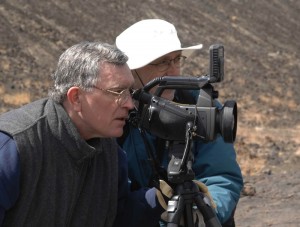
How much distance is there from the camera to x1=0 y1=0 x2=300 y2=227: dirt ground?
7891mm

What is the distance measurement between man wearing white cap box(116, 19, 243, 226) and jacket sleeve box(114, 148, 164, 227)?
0.11 meters

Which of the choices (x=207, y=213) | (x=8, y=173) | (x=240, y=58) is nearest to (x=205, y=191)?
(x=207, y=213)

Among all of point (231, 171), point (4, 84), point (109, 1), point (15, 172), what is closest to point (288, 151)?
point (4, 84)

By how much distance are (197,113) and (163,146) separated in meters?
0.32

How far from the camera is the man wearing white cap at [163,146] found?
2.64m

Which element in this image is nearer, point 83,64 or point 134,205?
point 83,64

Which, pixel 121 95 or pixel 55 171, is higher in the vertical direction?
pixel 121 95

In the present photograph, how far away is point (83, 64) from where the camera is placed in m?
2.33

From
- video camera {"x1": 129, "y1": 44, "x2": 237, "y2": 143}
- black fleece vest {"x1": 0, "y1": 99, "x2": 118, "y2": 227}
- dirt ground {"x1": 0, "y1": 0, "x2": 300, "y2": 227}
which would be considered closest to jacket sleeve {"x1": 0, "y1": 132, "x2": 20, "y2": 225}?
black fleece vest {"x1": 0, "y1": 99, "x2": 118, "y2": 227}

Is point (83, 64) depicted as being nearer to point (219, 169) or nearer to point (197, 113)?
point (197, 113)

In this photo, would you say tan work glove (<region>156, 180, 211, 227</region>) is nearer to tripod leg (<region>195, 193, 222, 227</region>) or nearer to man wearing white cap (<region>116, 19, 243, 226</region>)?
tripod leg (<region>195, 193, 222, 227</region>)

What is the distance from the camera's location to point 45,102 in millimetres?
2441

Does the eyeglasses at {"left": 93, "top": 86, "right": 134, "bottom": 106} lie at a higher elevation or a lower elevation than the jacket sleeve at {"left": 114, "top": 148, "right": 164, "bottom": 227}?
higher

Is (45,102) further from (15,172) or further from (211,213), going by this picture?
(211,213)
